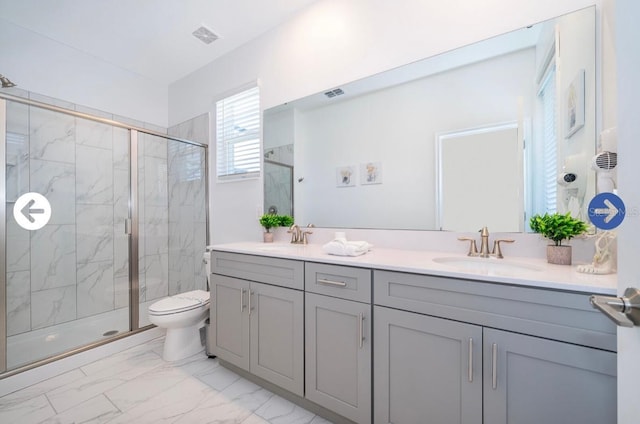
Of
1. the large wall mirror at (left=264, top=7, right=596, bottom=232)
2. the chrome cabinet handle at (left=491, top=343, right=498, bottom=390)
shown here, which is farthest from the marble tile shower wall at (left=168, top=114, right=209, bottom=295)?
the chrome cabinet handle at (left=491, top=343, right=498, bottom=390)

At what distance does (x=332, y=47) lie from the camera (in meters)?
1.98

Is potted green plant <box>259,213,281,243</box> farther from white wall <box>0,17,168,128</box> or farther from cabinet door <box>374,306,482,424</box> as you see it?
white wall <box>0,17,168,128</box>

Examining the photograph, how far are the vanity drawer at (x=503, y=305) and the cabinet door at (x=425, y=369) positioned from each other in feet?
0.16

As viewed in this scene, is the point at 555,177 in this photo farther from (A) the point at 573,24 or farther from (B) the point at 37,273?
(B) the point at 37,273

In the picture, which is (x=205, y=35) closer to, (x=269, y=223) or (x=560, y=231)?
(x=269, y=223)

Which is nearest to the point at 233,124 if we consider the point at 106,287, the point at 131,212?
the point at 131,212

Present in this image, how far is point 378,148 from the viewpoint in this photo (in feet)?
5.92

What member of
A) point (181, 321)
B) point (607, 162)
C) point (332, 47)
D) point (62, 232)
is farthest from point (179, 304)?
point (607, 162)

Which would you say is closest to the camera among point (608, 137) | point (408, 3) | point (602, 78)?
point (608, 137)

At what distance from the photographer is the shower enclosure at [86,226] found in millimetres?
2010

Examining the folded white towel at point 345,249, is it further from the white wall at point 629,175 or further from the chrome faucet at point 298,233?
the white wall at point 629,175

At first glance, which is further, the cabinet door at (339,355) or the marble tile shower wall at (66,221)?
the marble tile shower wall at (66,221)

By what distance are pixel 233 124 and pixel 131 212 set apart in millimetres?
1264

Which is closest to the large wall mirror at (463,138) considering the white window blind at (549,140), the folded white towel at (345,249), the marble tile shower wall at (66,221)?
the white window blind at (549,140)
